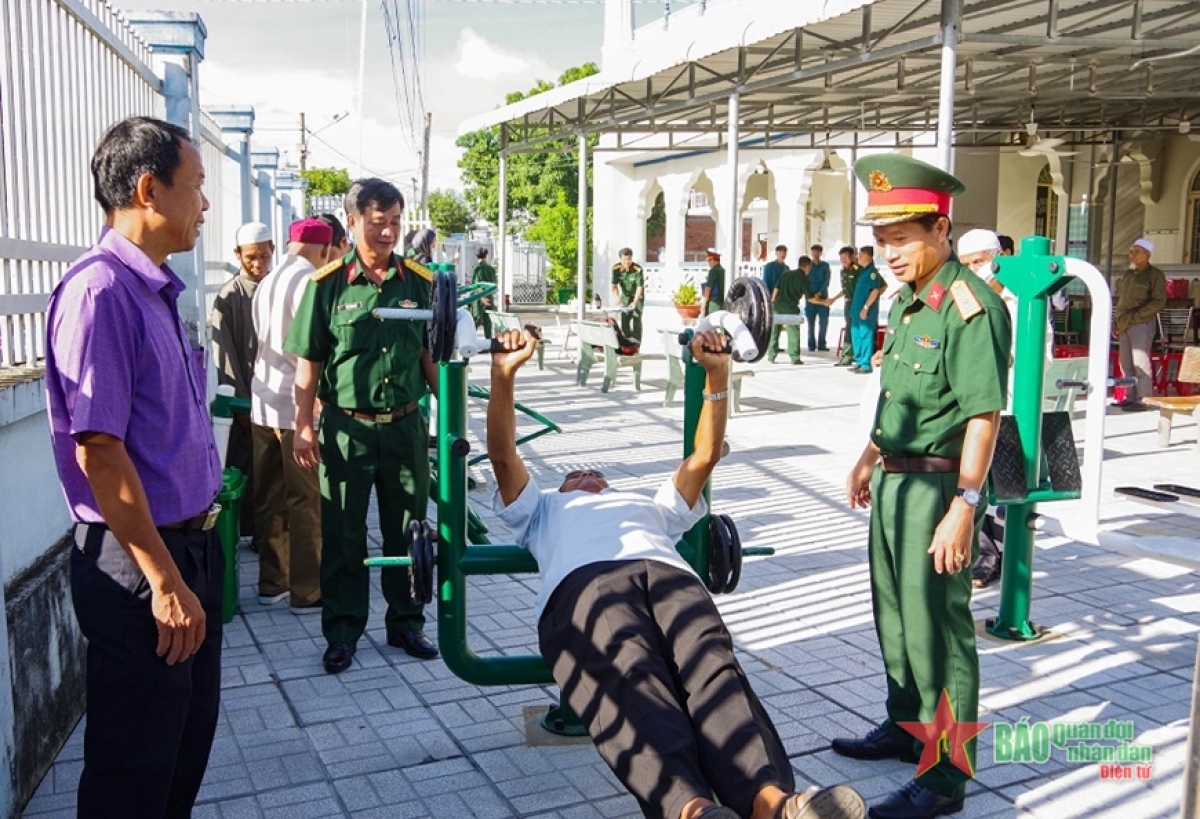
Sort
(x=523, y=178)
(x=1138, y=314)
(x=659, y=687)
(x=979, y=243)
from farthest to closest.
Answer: (x=523, y=178)
(x=1138, y=314)
(x=979, y=243)
(x=659, y=687)

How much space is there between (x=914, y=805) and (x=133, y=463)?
2.27 m

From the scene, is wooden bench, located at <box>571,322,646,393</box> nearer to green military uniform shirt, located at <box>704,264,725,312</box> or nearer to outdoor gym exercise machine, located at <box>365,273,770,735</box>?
green military uniform shirt, located at <box>704,264,725,312</box>

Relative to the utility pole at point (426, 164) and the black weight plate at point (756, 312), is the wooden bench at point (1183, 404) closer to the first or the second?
the black weight plate at point (756, 312)

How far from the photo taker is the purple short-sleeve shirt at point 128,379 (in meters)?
2.26

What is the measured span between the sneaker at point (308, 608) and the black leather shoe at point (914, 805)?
2808 millimetres

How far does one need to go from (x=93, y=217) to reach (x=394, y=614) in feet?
6.81

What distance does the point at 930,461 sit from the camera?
129 inches

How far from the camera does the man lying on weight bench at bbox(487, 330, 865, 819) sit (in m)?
2.60

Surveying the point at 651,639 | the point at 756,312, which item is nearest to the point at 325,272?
the point at 756,312

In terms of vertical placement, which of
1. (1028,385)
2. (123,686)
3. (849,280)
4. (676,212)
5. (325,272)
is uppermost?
(676,212)

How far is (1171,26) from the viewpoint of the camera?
10961 mm

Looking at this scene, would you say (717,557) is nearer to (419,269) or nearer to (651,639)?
(651,639)

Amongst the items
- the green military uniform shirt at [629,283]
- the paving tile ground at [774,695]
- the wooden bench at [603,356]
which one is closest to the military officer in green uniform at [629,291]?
the green military uniform shirt at [629,283]

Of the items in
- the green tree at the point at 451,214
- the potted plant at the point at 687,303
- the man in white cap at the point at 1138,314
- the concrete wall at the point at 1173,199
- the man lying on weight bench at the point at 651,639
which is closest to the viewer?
the man lying on weight bench at the point at 651,639
